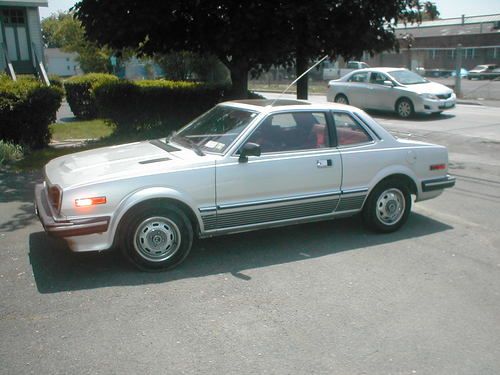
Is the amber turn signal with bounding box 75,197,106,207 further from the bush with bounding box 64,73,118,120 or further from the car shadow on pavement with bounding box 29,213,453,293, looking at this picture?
the bush with bounding box 64,73,118,120

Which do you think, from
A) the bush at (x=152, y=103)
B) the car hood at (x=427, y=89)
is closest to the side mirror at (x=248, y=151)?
the bush at (x=152, y=103)

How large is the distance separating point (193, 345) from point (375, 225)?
9.98 feet

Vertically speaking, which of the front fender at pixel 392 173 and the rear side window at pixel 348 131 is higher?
the rear side window at pixel 348 131

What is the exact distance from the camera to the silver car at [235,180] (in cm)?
481

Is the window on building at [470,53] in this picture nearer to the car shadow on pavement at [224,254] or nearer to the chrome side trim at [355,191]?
the car shadow on pavement at [224,254]

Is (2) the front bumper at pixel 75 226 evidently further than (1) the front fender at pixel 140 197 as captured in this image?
No

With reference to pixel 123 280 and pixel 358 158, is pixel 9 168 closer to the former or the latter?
pixel 123 280

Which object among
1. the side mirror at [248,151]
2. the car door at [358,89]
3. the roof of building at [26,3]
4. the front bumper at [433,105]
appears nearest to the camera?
the side mirror at [248,151]

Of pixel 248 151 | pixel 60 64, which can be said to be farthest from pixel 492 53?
pixel 248 151

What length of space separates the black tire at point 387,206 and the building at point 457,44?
45.8m

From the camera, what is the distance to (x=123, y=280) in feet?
15.9

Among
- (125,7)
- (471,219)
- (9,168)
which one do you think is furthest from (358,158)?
(9,168)

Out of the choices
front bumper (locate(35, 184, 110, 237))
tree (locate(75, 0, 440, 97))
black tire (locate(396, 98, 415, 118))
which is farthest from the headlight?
front bumper (locate(35, 184, 110, 237))

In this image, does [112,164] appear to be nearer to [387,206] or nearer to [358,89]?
[387,206]
